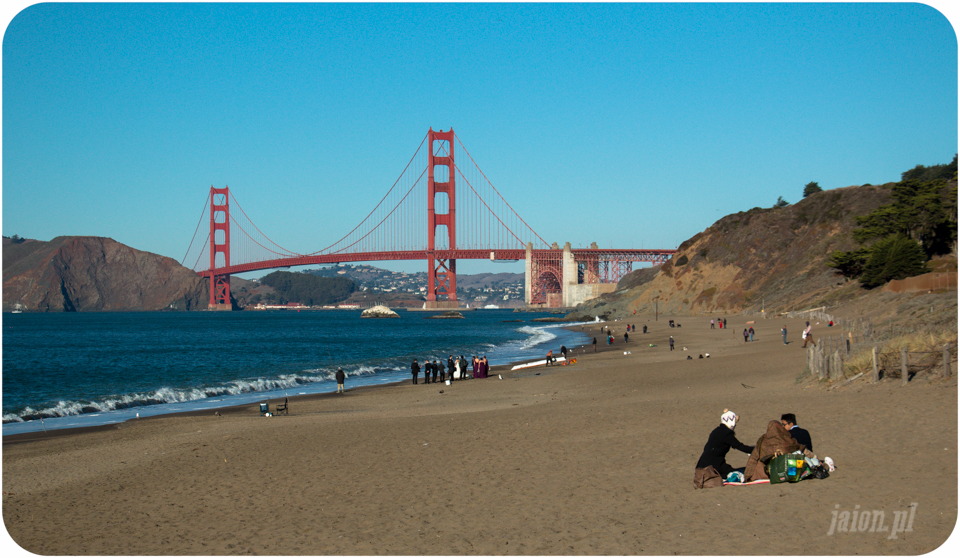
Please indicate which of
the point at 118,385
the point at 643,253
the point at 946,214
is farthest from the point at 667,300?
the point at 118,385

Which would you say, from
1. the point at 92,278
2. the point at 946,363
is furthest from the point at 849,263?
the point at 92,278

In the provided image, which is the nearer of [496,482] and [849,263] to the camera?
[496,482]

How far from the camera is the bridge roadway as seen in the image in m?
96.9

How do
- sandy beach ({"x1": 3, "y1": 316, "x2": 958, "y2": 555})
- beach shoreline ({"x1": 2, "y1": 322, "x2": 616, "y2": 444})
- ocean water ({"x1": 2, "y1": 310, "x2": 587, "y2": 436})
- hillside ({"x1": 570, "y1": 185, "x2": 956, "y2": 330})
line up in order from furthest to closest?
1. hillside ({"x1": 570, "y1": 185, "x2": 956, "y2": 330})
2. ocean water ({"x1": 2, "y1": 310, "x2": 587, "y2": 436})
3. beach shoreline ({"x1": 2, "y1": 322, "x2": 616, "y2": 444})
4. sandy beach ({"x1": 3, "y1": 316, "x2": 958, "y2": 555})

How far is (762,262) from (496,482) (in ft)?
190

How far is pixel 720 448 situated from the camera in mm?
7227

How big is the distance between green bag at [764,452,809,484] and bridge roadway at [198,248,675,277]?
290 ft

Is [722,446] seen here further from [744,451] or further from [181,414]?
[181,414]

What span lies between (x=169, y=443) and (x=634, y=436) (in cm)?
716

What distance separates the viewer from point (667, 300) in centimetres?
6806

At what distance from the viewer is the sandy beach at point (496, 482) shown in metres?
5.98

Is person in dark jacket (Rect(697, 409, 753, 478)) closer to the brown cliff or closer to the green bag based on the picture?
the green bag

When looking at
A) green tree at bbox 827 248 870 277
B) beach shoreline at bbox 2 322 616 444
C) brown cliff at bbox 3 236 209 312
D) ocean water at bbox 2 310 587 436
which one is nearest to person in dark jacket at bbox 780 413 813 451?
beach shoreline at bbox 2 322 616 444

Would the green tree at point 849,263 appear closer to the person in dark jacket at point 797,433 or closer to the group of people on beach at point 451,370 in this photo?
the group of people on beach at point 451,370
